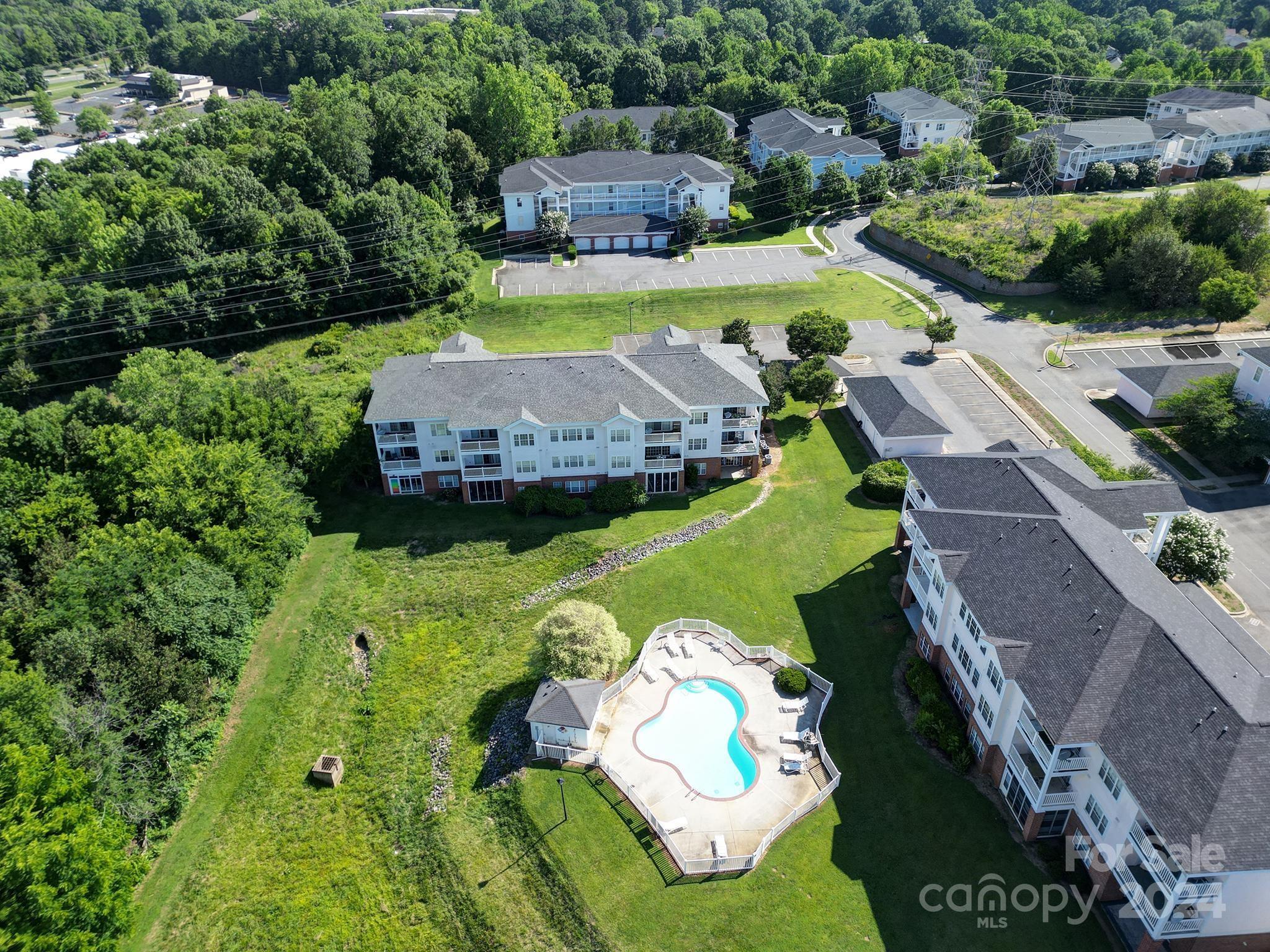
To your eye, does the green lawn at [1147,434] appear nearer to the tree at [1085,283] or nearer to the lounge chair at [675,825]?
the tree at [1085,283]

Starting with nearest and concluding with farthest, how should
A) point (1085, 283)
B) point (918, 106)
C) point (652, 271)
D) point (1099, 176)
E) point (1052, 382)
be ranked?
point (1052, 382) < point (1085, 283) < point (652, 271) < point (1099, 176) < point (918, 106)

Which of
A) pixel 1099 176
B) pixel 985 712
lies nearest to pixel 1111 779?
pixel 985 712

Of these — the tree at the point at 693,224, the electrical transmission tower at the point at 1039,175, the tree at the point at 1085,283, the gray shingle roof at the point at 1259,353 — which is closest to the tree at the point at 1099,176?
the electrical transmission tower at the point at 1039,175

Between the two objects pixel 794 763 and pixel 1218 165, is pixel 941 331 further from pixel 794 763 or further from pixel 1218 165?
pixel 1218 165

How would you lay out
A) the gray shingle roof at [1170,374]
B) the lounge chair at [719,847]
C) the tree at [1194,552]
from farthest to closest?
the gray shingle roof at [1170,374], the tree at [1194,552], the lounge chair at [719,847]

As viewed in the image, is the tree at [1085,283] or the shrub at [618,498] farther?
the tree at [1085,283]

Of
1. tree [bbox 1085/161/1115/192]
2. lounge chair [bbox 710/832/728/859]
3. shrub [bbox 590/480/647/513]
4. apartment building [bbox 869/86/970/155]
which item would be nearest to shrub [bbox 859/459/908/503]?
shrub [bbox 590/480/647/513]
